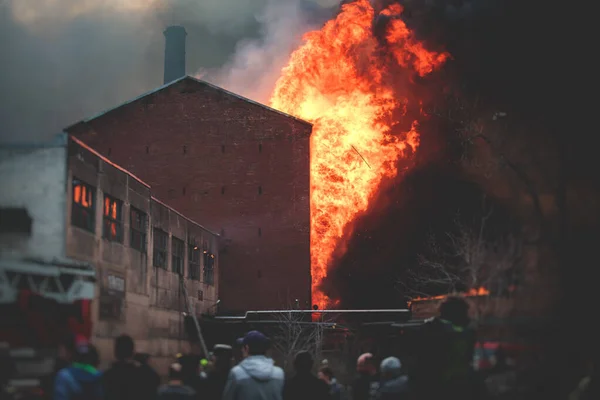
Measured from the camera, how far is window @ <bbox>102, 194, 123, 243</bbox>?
2105 centimetres

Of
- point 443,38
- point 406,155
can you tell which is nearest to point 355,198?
point 406,155

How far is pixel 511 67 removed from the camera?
15.9m

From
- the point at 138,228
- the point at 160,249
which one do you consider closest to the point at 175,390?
the point at 138,228

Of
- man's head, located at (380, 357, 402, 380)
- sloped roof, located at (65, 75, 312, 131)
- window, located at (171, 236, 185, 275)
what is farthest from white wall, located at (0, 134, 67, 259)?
sloped roof, located at (65, 75, 312, 131)

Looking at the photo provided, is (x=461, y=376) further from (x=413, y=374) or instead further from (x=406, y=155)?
(x=406, y=155)

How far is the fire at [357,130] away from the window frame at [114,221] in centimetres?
1529

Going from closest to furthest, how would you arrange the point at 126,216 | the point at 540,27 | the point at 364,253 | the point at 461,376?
the point at 461,376, the point at 540,27, the point at 126,216, the point at 364,253

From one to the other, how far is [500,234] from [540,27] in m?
7.29

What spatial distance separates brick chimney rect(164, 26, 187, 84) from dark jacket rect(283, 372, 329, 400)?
37.6 m

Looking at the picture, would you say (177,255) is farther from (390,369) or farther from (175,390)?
(175,390)

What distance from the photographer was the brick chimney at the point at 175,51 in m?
44.6

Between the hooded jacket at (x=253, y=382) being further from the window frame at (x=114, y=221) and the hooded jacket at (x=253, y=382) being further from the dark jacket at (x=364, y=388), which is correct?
the window frame at (x=114, y=221)

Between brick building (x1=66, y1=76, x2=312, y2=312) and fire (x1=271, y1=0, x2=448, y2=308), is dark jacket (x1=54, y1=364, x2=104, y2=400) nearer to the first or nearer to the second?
brick building (x1=66, y1=76, x2=312, y2=312)

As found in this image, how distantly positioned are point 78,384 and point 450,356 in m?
4.16
